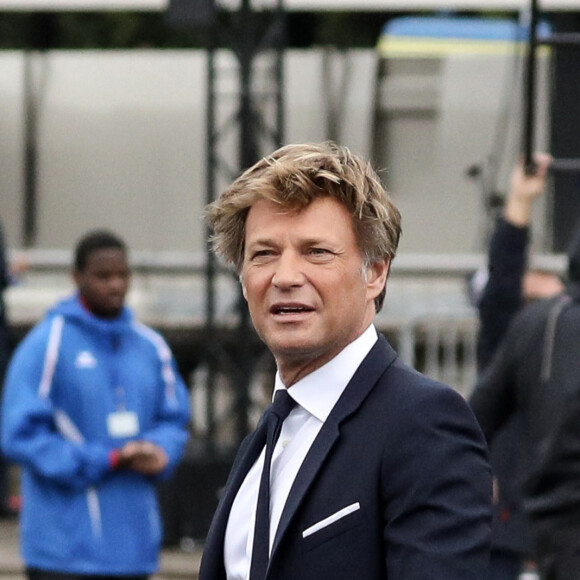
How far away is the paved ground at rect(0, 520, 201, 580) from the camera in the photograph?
933 centimetres

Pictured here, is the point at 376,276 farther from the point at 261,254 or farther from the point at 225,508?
the point at 225,508

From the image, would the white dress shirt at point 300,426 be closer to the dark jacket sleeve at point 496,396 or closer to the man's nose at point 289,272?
the man's nose at point 289,272

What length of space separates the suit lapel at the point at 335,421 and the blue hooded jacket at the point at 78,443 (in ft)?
10.4

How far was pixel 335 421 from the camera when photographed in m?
2.54

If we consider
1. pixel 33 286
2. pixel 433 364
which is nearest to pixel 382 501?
pixel 433 364

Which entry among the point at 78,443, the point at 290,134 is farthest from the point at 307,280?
the point at 290,134

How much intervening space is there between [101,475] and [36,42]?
9.20 meters

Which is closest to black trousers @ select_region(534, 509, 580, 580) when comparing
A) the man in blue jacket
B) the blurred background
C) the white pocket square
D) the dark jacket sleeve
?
the dark jacket sleeve

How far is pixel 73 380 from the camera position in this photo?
569cm

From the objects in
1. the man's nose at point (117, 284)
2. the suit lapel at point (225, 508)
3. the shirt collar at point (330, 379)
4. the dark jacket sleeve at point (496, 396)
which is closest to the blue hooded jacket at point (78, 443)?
the man's nose at point (117, 284)

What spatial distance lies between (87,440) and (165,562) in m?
3.98

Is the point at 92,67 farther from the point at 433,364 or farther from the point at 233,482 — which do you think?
the point at 233,482

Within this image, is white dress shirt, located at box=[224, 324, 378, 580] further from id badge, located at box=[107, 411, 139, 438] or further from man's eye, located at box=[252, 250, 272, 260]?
id badge, located at box=[107, 411, 139, 438]

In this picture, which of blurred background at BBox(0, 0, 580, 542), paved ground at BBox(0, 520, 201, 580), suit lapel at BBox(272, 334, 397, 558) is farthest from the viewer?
blurred background at BBox(0, 0, 580, 542)
